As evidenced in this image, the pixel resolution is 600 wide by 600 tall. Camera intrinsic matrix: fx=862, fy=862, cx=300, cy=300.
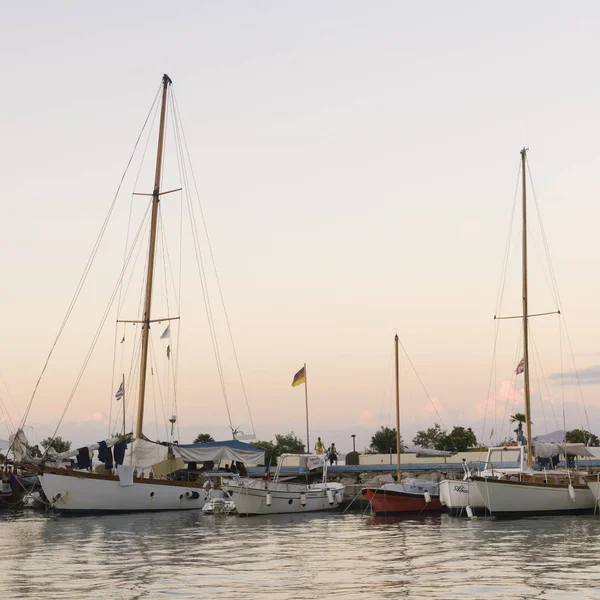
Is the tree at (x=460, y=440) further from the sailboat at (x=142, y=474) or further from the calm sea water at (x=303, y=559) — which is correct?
the calm sea water at (x=303, y=559)

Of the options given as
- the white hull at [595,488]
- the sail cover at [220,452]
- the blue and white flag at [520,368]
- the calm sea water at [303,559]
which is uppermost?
the blue and white flag at [520,368]

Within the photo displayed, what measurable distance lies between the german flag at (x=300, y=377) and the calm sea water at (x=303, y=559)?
1541cm

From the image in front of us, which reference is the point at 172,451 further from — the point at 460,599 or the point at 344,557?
the point at 460,599

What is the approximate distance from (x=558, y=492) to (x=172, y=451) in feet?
76.3

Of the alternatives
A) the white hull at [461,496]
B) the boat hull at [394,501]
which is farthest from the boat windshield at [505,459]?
the white hull at [461,496]

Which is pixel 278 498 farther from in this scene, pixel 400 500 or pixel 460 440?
pixel 460 440

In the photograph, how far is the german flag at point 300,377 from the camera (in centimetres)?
5789

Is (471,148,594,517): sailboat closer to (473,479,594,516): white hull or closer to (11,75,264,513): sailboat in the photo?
(473,479,594,516): white hull

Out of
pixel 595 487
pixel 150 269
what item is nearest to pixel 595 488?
pixel 595 487

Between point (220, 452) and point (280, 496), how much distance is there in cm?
837

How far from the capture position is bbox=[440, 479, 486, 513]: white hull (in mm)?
44600

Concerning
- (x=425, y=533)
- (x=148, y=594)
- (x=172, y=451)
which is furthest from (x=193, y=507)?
(x=148, y=594)

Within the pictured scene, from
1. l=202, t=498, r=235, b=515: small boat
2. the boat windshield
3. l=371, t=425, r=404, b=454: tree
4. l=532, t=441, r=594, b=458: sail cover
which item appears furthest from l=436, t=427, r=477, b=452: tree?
l=202, t=498, r=235, b=515: small boat

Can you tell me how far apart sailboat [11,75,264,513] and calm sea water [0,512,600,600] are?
5.09m
